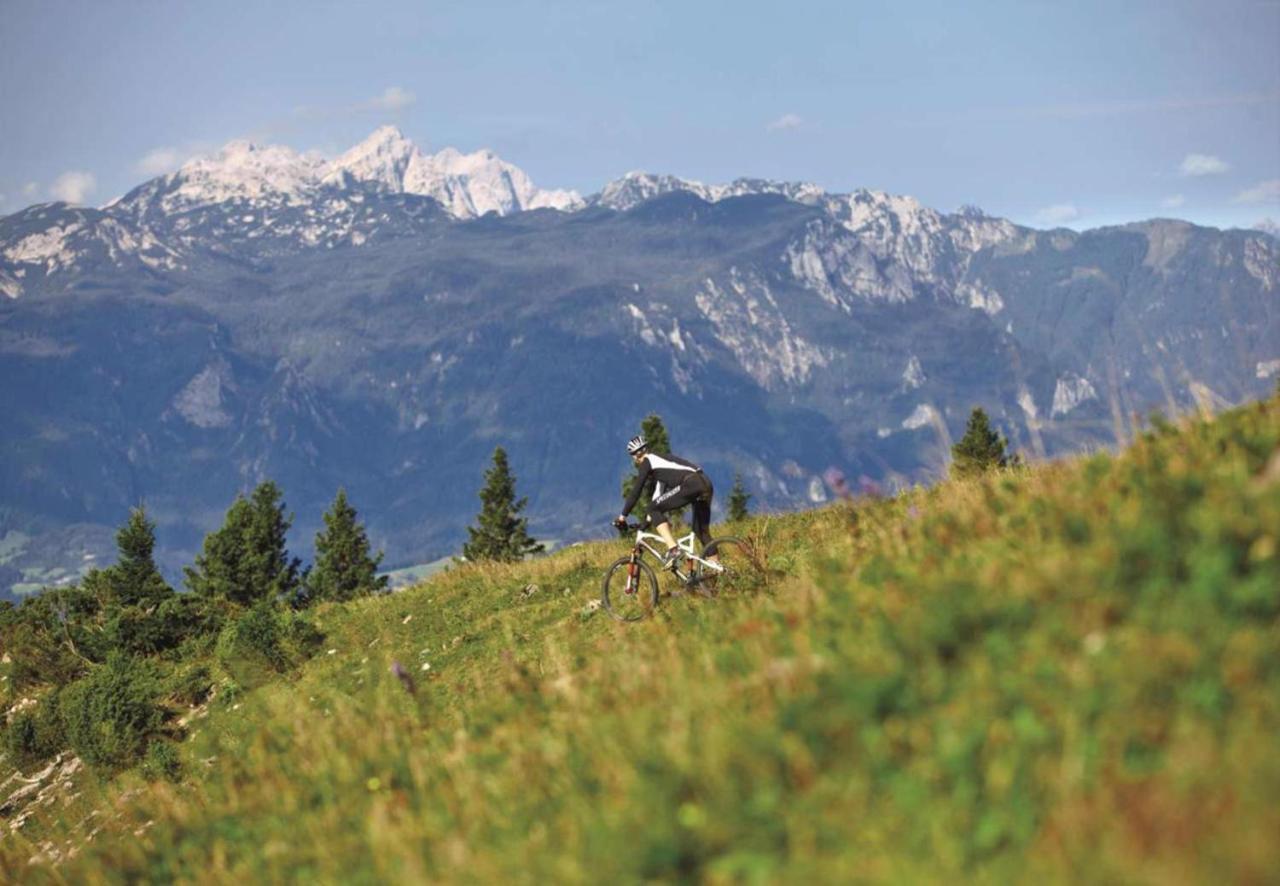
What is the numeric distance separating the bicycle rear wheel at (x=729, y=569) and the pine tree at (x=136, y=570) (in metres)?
21.9

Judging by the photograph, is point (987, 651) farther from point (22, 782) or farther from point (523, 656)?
point (22, 782)

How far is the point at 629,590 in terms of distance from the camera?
19.1 metres

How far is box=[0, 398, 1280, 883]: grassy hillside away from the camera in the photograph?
4.74 m

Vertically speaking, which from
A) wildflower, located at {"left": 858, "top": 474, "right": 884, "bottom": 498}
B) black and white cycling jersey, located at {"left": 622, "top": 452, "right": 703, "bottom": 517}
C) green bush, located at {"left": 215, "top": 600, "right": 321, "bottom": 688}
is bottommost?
green bush, located at {"left": 215, "top": 600, "right": 321, "bottom": 688}

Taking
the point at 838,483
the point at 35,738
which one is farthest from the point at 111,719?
the point at 838,483

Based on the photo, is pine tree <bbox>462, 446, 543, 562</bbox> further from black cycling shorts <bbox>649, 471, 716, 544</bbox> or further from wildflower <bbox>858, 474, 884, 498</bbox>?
wildflower <bbox>858, 474, 884, 498</bbox>

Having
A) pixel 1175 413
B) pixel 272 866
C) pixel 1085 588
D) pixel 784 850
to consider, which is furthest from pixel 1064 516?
pixel 272 866

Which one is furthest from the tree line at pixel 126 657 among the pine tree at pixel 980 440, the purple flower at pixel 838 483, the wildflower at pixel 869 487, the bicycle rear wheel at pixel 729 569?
the pine tree at pixel 980 440

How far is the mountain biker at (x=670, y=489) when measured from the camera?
19.5 metres

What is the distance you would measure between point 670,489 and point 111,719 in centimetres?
1165

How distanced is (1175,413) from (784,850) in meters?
6.13

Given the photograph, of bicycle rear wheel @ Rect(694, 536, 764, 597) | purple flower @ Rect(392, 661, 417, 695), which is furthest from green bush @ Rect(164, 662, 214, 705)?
purple flower @ Rect(392, 661, 417, 695)

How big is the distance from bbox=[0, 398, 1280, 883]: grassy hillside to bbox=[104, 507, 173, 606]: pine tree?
28500mm

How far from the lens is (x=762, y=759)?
5789 mm
